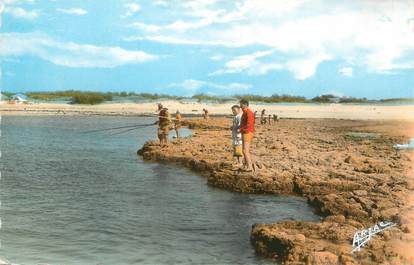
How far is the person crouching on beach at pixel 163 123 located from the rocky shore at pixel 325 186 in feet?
1.15

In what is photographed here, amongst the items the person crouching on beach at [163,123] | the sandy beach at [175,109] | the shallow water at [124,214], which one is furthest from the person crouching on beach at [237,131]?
the sandy beach at [175,109]

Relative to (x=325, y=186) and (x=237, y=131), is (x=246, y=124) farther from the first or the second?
(x=325, y=186)

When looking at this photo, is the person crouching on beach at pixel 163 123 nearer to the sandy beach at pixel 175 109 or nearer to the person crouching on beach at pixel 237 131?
the person crouching on beach at pixel 237 131

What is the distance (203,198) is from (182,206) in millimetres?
784

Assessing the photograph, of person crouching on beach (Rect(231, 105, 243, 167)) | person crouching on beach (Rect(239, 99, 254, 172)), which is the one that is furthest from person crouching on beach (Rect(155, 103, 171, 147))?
person crouching on beach (Rect(239, 99, 254, 172))

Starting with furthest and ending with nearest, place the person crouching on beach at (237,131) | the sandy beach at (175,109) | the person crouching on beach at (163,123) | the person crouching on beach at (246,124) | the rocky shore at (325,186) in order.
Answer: the sandy beach at (175,109) < the person crouching on beach at (163,123) < the person crouching on beach at (237,131) < the person crouching on beach at (246,124) < the rocky shore at (325,186)

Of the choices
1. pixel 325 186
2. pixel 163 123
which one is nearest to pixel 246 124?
pixel 325 186

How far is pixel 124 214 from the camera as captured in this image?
9367 mm

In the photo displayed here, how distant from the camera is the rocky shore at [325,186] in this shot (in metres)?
6.78

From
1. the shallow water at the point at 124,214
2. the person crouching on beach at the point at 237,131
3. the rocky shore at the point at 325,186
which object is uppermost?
the person crouching on beach at the point at 237,131

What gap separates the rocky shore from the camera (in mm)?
6779

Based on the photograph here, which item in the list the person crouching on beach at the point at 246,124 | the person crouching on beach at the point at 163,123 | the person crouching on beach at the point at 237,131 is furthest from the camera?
the person crouching on beach at the point at 163,123

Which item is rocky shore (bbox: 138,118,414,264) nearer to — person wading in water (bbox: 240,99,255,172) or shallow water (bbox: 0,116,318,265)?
shallow water (bbox: 0,116,318,265)

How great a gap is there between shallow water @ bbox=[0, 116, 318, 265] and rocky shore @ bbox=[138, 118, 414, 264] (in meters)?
0.41
